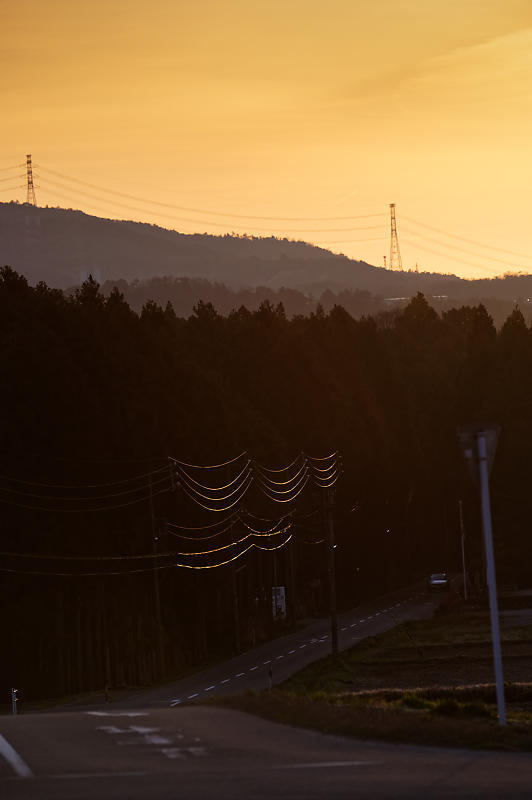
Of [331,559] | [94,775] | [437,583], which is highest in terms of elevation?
[331,559]

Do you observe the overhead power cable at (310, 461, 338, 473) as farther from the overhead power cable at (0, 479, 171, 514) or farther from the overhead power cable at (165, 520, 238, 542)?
the overhead power cable at (0, 479, 171, 514)

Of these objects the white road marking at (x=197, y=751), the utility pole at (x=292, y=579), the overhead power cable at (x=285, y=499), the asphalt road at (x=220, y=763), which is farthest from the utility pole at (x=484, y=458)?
the utility pole at (x=292, y=579)

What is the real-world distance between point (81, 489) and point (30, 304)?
431 inches

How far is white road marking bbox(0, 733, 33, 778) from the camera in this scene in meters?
15.5

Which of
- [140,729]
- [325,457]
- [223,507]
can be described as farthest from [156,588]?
[140,729]

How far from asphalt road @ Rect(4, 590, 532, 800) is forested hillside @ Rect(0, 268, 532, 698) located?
43668 mm

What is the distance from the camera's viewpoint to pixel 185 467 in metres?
80.1

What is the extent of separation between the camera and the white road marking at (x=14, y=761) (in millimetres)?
15508

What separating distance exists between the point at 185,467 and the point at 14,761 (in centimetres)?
6365

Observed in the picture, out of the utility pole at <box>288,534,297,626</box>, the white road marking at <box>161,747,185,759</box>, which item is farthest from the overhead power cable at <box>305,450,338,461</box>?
the white road marking at <box>161,747,185,759</box>

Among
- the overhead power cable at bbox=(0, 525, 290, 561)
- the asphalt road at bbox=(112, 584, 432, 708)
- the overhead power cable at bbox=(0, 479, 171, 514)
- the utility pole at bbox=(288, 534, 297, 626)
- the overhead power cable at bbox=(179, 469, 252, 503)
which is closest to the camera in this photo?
the asphalt road at bbox=(112, 584, 432, 708)

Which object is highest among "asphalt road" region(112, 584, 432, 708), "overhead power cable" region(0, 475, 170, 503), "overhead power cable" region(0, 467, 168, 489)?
"overhead power cable" region(0, 467, 168, 489)

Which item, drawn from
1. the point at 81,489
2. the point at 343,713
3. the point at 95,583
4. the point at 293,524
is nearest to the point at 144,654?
the point at 95,583

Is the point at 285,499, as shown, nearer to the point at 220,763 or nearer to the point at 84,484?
the point at 84,484
